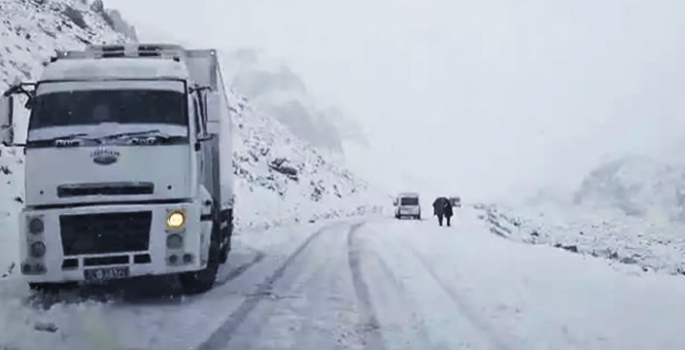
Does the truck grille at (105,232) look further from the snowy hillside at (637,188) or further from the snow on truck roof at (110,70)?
the snowy hillside at (637,188)

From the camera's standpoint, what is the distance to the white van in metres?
58.1

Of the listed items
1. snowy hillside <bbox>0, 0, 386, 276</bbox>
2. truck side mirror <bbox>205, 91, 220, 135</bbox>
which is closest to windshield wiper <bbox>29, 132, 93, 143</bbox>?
truck side mirror <bbox>205, 91, 220, 135</bbox>

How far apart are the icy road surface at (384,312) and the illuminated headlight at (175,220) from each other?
1122 millimetres

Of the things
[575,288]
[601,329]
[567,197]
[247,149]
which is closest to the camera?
[601,329]

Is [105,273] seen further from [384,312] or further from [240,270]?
[240,270]

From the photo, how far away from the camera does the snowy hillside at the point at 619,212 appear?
44297 millimetres

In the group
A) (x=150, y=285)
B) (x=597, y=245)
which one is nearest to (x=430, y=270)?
(x=150, y=285)

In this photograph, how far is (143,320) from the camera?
10.4 meters

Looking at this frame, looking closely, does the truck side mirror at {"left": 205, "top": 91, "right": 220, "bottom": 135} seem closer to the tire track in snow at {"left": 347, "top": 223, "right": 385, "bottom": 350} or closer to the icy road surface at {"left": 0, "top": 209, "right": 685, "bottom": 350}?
the icy road surface at {"left": 0, "top": 209, "right": 685, "bottom": 350}

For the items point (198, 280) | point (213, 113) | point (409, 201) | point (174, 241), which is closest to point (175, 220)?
point (174, 241)

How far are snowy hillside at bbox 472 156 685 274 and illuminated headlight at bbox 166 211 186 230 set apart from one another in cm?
2770

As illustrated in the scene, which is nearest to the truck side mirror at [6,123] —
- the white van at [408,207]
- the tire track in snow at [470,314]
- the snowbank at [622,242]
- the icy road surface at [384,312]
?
the icy road surface at [384,312]

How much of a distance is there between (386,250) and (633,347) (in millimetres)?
14461

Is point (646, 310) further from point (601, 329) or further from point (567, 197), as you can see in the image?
point (567, 197)
